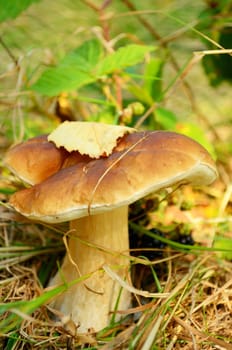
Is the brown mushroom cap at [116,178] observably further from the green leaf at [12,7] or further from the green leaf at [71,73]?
the green leaf at [12,7]

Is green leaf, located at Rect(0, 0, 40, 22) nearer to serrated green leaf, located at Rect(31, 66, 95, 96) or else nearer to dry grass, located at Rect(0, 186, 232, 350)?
serrated green leaf, located at Rect(31, 66, 95, 96)

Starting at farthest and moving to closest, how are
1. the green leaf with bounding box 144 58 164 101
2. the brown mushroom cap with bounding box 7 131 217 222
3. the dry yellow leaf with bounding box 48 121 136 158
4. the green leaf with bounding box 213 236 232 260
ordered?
the green leaf with bounding box 144 58 164 101, the green leaf with bounding box 213 236 232 260, the dry yellow leaf with bounding box 48 121 136 158, the brown mushroom cap with bounding box 7 131 217 222

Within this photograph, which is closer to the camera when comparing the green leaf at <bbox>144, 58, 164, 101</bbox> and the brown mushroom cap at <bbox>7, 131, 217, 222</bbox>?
the brown mushroom cap at <bbox>7, 131, 217, 222</bbox>

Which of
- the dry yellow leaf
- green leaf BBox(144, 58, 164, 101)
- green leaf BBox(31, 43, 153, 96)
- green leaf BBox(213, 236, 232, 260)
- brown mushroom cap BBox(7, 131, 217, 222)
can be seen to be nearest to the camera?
brown mushroom cap BBox(7, 131, 217, 222)

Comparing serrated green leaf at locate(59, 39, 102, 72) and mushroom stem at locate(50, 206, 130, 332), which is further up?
serrated green leaf at locate(59, 39, 102, 72)

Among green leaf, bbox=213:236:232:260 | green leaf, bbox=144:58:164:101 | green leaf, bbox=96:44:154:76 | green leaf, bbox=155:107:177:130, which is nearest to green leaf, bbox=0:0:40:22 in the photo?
green leaf, bbox=96:44:154:76

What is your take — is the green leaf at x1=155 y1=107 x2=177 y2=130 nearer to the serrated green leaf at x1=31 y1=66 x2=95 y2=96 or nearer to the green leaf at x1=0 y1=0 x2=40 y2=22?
the serrated green leaf at x1=31 y1=66 x2=95 y2=96

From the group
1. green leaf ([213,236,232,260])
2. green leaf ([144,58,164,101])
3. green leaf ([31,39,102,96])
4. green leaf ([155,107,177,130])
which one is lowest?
green leaf ([213,236,232,260])

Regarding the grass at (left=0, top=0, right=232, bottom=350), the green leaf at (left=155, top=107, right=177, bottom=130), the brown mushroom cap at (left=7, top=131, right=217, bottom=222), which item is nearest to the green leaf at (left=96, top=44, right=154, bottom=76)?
the grass at (left=0, top=0, right=232, bottom=350)

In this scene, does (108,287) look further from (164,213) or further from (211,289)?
(164,213)
